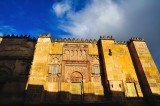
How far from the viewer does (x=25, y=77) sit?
12438 mm

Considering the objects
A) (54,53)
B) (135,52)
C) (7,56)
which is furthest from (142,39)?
(7,56)

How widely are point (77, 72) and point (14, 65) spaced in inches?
204

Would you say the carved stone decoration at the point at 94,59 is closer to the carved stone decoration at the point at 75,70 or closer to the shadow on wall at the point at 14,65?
the carved stone decoration at the point at 75,70

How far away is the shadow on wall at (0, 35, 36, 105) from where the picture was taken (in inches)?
458

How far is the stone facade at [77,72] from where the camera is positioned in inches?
453

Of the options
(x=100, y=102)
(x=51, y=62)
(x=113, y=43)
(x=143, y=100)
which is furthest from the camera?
(x=113, y=43)

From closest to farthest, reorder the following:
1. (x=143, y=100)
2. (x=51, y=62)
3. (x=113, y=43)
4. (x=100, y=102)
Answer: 1. (x=100, y=102)
2. (x=143, y=100)
3. (x=51, y=62)
4. (x=113, y=43)

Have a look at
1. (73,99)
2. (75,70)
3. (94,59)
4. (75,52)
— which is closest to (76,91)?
(73,99)

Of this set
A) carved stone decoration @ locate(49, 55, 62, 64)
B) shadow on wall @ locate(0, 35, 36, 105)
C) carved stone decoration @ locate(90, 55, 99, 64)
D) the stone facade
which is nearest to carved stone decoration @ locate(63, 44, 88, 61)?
the stone facade

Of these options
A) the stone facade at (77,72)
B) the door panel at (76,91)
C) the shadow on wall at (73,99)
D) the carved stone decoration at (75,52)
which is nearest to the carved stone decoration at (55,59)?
the stone facade at (77,72)

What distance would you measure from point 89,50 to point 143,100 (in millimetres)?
5938

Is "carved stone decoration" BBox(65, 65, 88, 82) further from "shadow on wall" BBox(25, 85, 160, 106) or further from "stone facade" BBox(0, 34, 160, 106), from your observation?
"shadow on wall" BBox(25, 85, 160, 106)

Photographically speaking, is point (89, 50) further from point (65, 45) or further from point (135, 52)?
point (135, 52)

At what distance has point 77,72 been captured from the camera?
13.0 meters
